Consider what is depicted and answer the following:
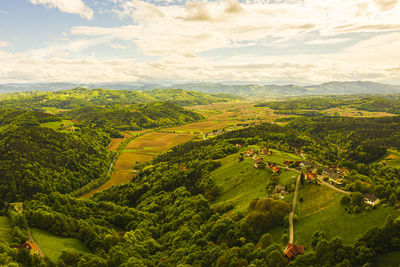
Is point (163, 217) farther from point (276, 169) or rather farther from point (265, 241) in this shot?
point (265, 241)

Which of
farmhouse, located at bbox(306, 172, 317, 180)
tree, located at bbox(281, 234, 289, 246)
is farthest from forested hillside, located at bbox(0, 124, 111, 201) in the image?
farmhouse, located at bbox(306, 172, 317, 180)

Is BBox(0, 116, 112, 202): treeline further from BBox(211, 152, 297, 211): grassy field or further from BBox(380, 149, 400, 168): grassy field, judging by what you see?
BBox(380, 149, 400, 168): grassy field

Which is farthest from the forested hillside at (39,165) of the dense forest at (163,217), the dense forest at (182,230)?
the dense forest at (182,230)

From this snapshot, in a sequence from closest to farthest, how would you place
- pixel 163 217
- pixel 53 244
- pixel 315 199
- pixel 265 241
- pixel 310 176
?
pixel 265 241 → pixel 53 244 → pixel 315 199 → pixel 310 176 → pixel 163 217

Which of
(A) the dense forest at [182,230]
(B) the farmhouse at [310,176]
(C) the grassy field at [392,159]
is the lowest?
(C) the grassy field at [392,159]

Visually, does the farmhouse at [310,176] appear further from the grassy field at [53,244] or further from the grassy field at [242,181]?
the grassy field at [53,244]

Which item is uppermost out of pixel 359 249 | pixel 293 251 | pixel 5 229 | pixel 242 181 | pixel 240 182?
pixel 359 249

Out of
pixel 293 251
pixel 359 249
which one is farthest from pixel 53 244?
pixel 359 249

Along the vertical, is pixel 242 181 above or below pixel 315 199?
below
